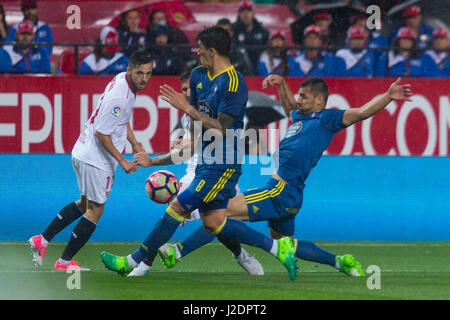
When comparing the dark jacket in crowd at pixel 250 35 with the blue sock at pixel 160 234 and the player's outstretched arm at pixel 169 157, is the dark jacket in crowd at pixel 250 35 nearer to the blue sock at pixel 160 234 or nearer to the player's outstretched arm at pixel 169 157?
the player's outstretched arm at pixel 169 157

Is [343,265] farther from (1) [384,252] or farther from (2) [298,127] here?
(1) [384,252]

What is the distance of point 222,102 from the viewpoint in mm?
7551

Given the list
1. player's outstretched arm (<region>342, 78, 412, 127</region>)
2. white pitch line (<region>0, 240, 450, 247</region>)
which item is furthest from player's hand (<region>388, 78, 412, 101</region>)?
white pitch line (<region>0, 240, 450, 247</region>)

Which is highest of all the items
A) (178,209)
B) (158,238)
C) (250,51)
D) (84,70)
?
(250,51)

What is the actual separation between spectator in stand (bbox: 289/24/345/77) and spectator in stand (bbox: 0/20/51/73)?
313cm

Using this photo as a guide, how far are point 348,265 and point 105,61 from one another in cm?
513

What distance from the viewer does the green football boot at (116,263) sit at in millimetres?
7723

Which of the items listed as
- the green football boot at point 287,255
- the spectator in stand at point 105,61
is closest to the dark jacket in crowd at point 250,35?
the spectator in stand at point 105,61

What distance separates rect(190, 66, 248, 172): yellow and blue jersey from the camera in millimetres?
7559

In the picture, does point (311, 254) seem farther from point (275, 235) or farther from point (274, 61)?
point (274, 61)

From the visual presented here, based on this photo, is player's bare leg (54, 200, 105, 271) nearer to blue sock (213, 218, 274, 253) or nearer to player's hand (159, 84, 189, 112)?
blue sock (213, 218, 274, 253)

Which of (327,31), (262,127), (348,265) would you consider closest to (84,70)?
(262,127)

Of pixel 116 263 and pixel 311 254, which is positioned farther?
pixel 311 254

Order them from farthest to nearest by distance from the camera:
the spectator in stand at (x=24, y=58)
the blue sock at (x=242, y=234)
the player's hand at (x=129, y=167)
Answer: the spectator in stand at (x=24, y=58)
the player's hand at (x=129, y=167)
the blue sock at (x=242, y=234)
